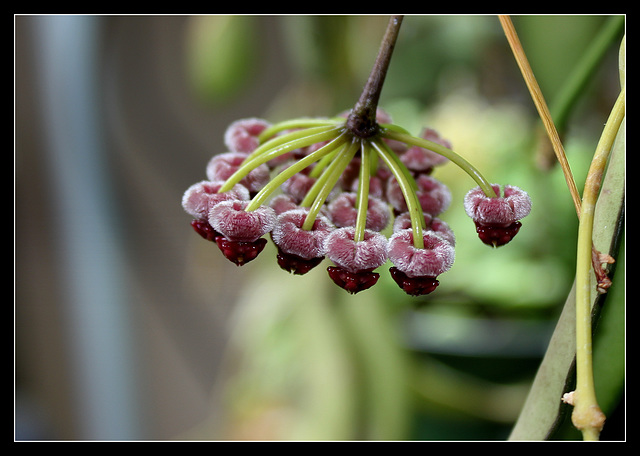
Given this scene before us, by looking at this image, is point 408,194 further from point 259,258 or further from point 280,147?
point 259,258

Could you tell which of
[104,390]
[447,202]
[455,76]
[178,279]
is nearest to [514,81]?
[455,76]

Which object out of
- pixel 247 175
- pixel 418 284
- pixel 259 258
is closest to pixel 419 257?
pixel 418 284

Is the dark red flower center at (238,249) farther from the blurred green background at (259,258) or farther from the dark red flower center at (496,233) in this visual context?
the blurred green background at (259,258)

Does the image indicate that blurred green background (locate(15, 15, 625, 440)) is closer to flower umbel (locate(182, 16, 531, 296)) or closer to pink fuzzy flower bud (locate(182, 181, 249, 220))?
flower umbel (locate(182, 16, 531, 296))

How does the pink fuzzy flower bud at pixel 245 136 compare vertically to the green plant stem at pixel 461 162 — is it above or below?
above

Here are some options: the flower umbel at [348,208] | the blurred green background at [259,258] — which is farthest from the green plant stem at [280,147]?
the blurred green background at [259,258]

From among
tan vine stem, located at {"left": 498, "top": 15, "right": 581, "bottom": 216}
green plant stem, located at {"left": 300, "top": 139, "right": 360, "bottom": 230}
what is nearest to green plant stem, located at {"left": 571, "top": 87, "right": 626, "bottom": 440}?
tan vine stem, located at {"left": 498, "top": 15, "right": 581, "bottom": 216}
